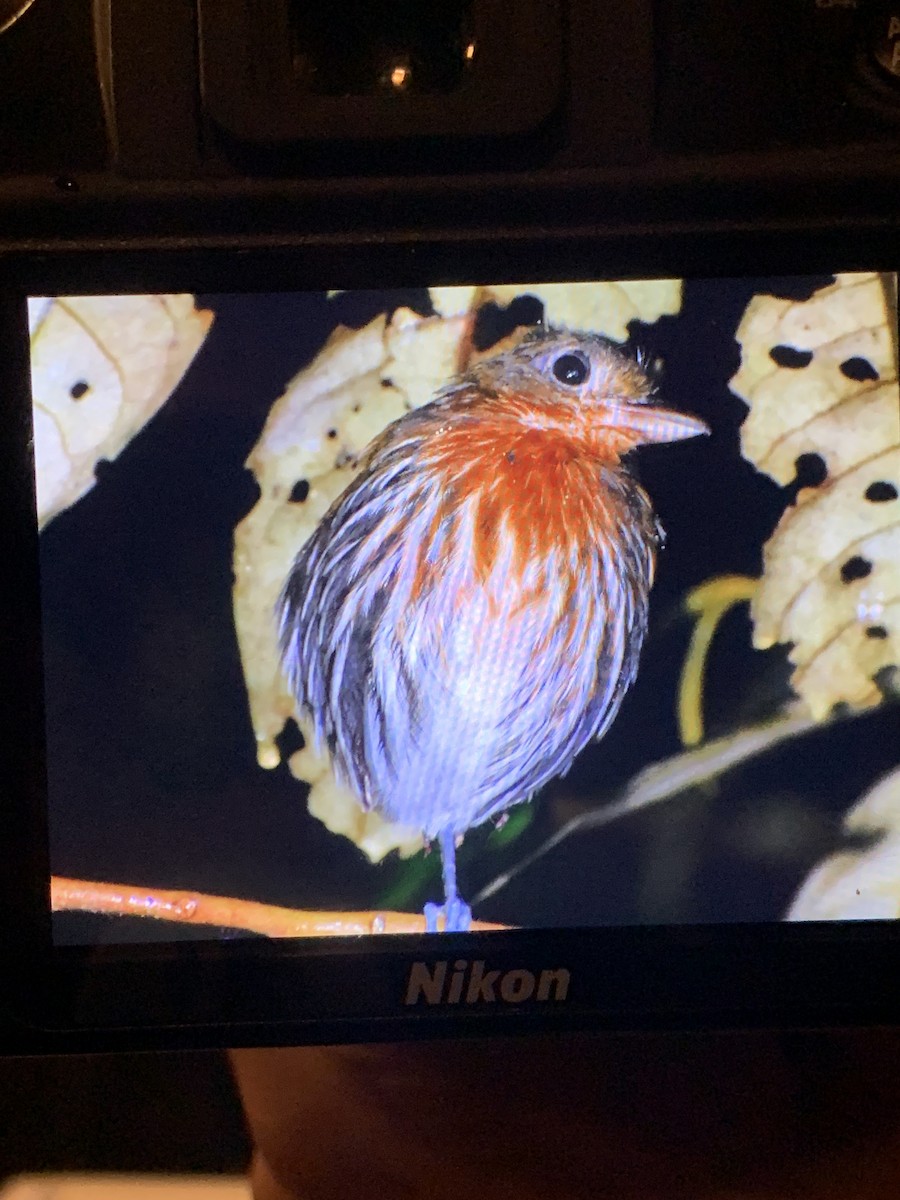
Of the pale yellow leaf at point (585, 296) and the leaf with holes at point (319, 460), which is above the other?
the pale yellow leaf at point (585, 296)

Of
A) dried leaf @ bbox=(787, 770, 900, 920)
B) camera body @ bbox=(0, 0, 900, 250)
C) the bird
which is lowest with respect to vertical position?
dried leaf @ bbox=(787, 770, 900, 920)

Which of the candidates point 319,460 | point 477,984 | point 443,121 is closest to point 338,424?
point 319,460

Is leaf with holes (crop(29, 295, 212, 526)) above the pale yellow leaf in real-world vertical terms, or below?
below

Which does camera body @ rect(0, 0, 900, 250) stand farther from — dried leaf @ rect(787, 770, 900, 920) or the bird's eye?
dried leaf @ rect(787, 770, 900, 920)

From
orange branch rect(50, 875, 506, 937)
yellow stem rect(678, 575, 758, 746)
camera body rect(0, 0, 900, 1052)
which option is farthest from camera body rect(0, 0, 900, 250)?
orange branch rect(50, 875, 506, 937)

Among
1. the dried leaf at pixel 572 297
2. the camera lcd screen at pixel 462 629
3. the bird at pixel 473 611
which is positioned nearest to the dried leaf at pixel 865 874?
the camera lcd screen at pixel 462 629

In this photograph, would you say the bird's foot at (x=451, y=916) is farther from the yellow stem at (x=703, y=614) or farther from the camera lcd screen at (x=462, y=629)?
the yellow stem at (x=703, y=614)
